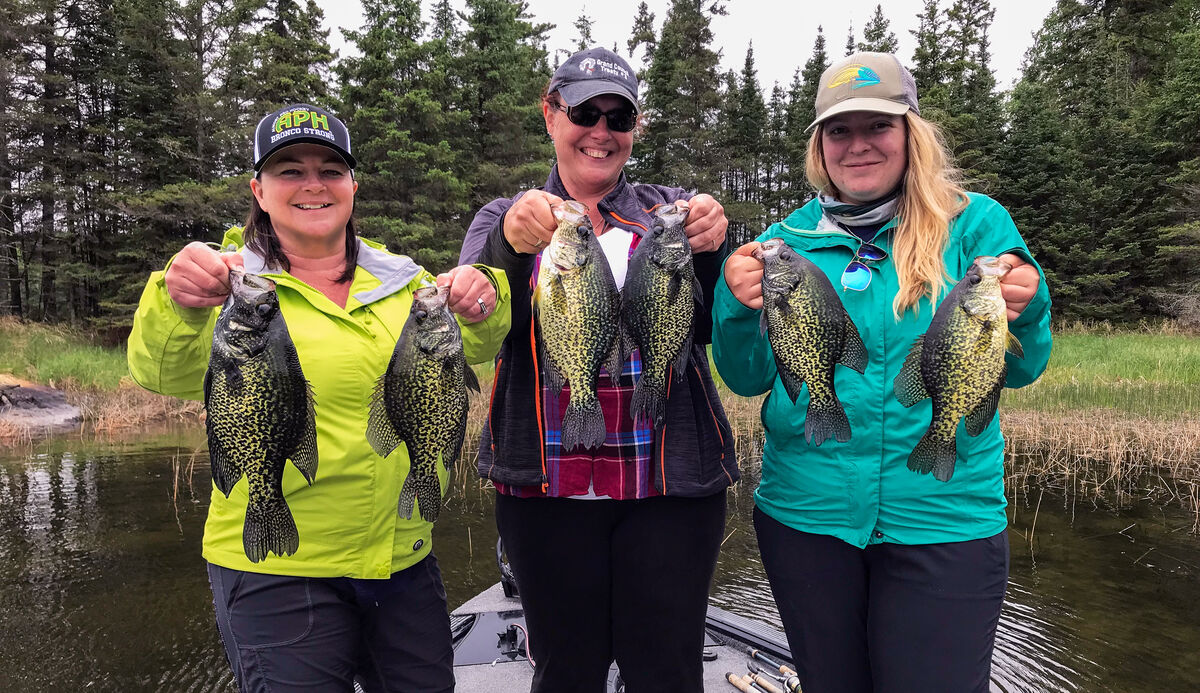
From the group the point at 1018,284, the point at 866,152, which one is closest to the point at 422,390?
the point at 866,152

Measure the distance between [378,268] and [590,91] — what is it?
3.57 feet

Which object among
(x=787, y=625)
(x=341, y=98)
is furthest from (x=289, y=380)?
(x=341, y=98)

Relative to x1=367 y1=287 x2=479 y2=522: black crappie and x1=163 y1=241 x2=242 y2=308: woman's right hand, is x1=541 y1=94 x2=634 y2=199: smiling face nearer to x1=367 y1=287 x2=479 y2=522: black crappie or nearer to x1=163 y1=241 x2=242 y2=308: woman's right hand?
x1=367 y1=287 x2=479 y2=522: black crappie

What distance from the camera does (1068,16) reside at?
3388cm

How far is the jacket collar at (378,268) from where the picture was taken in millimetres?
2383

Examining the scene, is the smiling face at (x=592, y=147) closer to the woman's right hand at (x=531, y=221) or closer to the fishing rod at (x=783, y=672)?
the woman's right hand at (x=531, y=221)

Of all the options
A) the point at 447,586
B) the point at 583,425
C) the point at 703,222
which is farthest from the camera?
the point at 447,586

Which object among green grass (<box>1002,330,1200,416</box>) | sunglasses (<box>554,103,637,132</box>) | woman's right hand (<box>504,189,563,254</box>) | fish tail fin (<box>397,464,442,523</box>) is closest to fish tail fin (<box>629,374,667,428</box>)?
woman's right hand (<box>504,189,563,254</box>)

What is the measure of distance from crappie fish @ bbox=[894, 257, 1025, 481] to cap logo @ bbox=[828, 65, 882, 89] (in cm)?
78

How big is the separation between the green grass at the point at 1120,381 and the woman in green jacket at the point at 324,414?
1262cm

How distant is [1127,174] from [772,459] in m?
36.2

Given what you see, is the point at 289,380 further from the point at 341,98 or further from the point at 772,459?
the point at 341,98

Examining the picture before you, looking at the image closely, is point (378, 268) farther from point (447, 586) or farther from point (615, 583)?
point (447, 586)

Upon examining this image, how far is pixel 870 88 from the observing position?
2.38 metres
